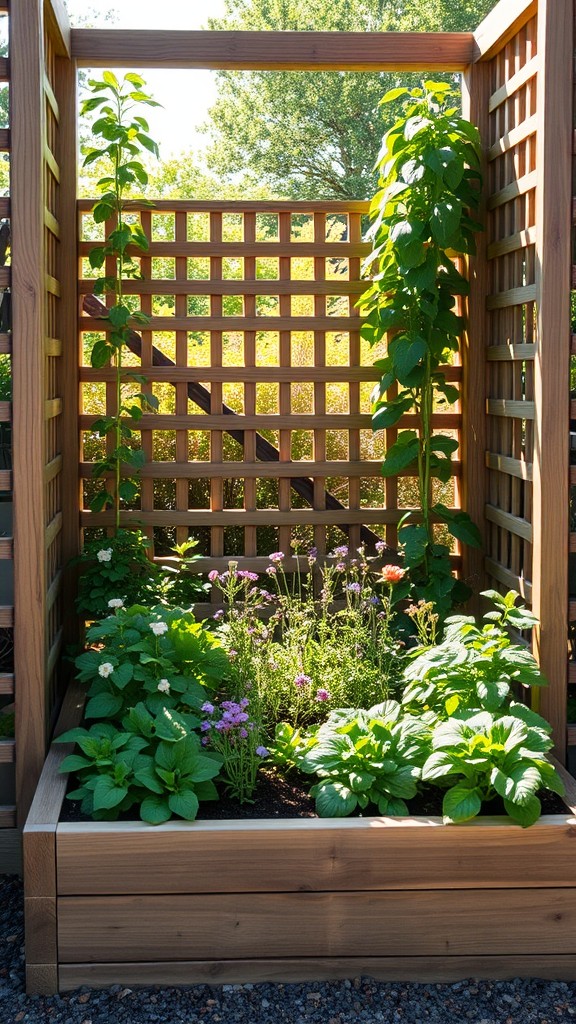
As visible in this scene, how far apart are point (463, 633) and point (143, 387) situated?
5.23 feet

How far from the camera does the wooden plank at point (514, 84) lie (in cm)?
312

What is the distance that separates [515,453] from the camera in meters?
3.51

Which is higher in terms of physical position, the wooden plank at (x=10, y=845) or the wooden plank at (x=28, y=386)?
the wooden plank at (x=28, y=386)

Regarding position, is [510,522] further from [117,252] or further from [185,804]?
[117,252]

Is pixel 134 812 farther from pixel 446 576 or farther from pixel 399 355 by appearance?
pixel 399 355

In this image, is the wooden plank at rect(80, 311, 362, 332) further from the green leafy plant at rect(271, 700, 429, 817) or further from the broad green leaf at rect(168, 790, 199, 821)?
the broad green leaf at rect(168, 790, 199, 821)

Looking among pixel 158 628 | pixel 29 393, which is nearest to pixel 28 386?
pixel 29 393

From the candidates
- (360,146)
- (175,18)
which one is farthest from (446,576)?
(175,18)

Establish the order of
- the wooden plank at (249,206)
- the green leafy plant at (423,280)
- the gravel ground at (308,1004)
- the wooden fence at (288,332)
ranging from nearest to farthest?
the gravel ground at (308,1004) → the wooden fence at (288,332) → the green leafy plant at (423,280) → the wooden plank at (249,206)

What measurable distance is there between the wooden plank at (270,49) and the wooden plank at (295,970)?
2.76m

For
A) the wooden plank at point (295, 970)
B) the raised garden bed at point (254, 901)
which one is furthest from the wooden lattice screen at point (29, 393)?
the wooden plank at point (295, 970)

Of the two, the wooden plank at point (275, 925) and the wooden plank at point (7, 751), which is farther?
the wooden plank at point (7, 751)

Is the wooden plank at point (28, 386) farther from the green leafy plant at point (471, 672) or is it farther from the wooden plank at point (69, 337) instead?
the green leafy plant at point (471, 672)

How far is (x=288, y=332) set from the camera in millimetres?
4027
